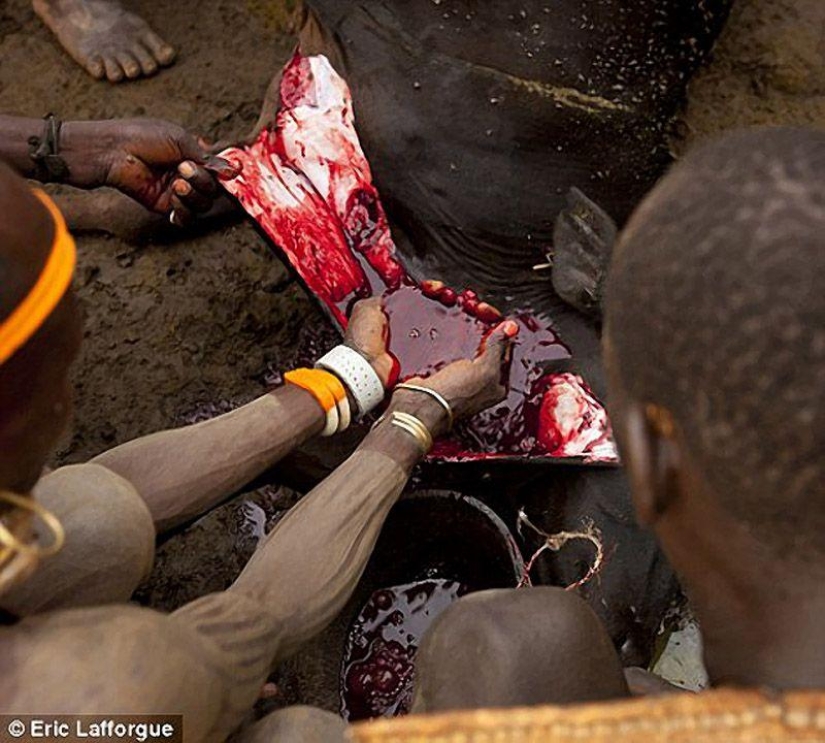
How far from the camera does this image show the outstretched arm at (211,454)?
168 centimetres

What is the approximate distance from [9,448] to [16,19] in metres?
1.96

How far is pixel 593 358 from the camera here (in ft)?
6.68

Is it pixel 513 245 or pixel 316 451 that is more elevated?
pixel 513 245

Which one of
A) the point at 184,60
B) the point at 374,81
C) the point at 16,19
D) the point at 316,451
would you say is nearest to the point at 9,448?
the point at 316,451

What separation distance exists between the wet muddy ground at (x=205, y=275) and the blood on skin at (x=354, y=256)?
A: 24 cm

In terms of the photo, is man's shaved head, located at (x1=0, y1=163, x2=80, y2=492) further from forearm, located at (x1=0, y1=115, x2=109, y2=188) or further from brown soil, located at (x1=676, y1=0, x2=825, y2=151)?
brown soil, located at (x1=676, y1=0, x2=825, y2=151)

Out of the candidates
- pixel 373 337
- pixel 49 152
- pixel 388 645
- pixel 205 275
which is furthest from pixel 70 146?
pixel 388 645

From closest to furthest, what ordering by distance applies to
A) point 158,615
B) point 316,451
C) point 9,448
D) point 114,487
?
point 9,448, point 158,615, point 114,487, point 316,451

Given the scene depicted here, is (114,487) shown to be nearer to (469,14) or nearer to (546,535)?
(546,535)

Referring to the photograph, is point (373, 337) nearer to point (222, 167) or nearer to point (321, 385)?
point (321, 385)

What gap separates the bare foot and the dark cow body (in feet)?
2.01

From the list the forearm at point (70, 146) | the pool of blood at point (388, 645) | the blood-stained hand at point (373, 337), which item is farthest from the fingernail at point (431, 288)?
the forearm at point (70, 146)

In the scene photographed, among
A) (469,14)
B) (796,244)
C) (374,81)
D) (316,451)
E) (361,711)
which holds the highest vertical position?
(796,244)

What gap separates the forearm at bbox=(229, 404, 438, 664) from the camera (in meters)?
1.57
